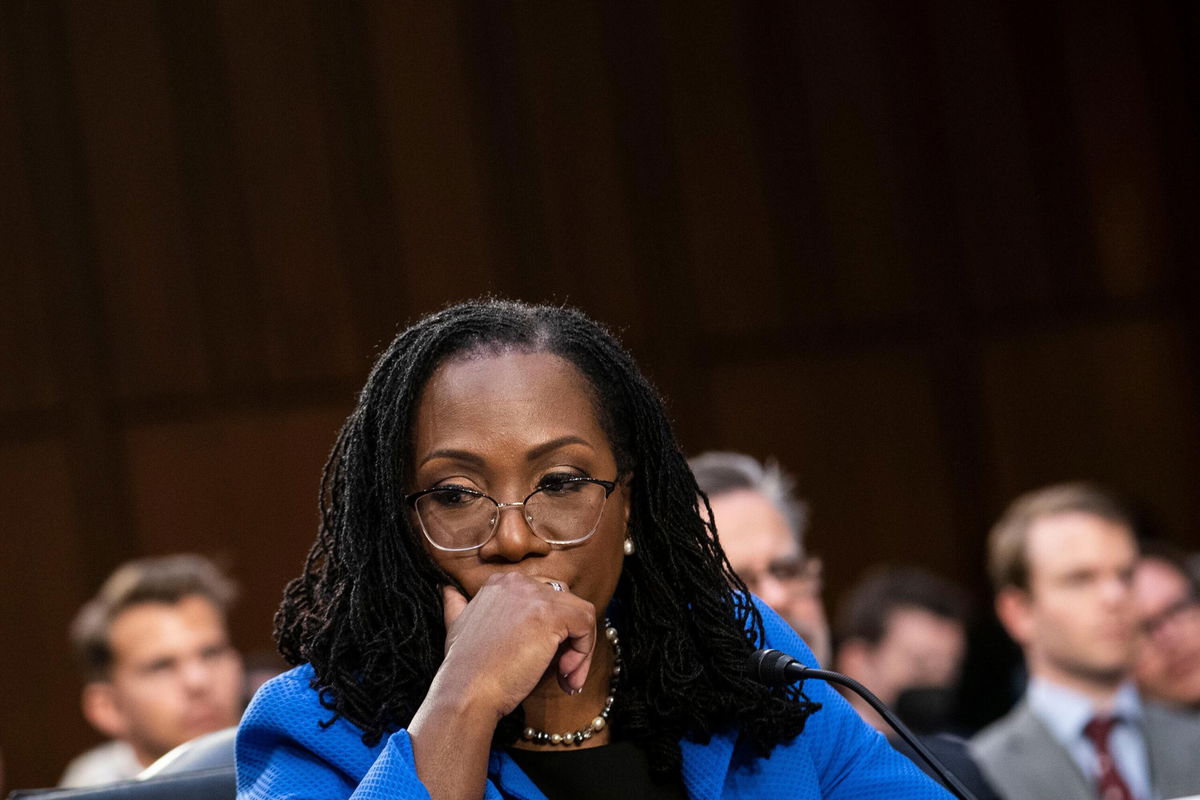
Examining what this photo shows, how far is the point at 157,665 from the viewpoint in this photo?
3705 mm

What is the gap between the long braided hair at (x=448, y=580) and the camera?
1.49 m

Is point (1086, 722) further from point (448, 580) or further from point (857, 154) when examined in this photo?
point (857, 154)

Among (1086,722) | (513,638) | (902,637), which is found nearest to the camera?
(513,638)

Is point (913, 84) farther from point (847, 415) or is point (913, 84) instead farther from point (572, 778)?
point (572, 778)

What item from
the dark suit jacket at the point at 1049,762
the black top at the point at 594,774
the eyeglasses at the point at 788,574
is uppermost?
the black top at the point at 594,774

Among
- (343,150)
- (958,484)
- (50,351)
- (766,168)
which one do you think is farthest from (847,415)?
(50,351)

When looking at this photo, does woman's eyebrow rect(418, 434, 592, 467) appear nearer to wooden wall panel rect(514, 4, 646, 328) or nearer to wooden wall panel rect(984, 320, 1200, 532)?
wooden wall panel rect(514, 4, 646, 328)

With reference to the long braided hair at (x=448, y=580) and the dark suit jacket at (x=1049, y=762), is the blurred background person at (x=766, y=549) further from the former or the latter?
the long braided hair at (x=448, y=580)

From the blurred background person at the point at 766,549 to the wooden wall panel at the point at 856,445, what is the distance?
2834mm

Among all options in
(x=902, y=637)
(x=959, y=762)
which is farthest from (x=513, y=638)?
(x=902, y=637)

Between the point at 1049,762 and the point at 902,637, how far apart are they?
122 cm

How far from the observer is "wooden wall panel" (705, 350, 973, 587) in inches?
231

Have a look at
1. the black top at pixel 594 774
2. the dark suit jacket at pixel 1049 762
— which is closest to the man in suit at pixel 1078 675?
the dark suit jacket at pixel 1049 762

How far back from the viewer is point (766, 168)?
5.84 m
